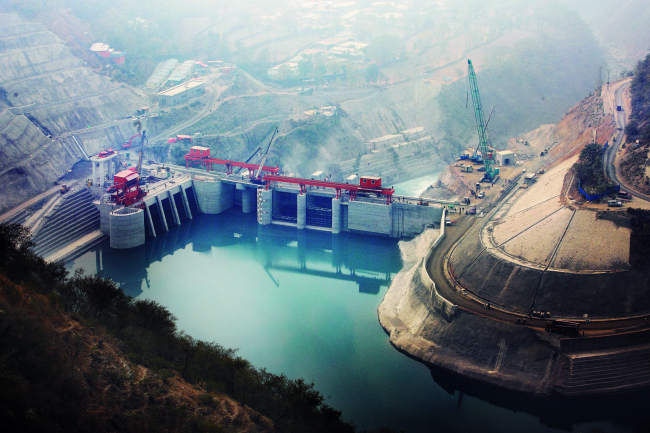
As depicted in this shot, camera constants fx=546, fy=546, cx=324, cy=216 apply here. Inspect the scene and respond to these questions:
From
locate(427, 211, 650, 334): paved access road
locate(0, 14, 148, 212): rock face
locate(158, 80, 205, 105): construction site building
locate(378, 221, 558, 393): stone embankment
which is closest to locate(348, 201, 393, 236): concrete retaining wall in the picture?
locate(427, 211, 650, 334): paved access road

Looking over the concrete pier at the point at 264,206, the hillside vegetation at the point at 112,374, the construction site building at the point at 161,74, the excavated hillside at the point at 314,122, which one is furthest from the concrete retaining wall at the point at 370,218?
the construction site building at the point at 161,74

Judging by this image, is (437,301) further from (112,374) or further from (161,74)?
(161,74)

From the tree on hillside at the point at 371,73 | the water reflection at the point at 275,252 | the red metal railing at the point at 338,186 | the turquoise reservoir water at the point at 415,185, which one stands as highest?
the tree on hillside at the point at 371,73

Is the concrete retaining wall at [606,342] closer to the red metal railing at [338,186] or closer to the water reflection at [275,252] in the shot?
the water reflection at [275,252]

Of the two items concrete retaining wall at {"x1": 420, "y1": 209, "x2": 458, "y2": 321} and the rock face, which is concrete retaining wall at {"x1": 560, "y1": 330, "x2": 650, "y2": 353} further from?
the rock face

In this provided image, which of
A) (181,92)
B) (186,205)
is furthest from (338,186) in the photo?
(181,92)

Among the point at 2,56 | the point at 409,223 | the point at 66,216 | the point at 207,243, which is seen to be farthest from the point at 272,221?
the point at 2,56
